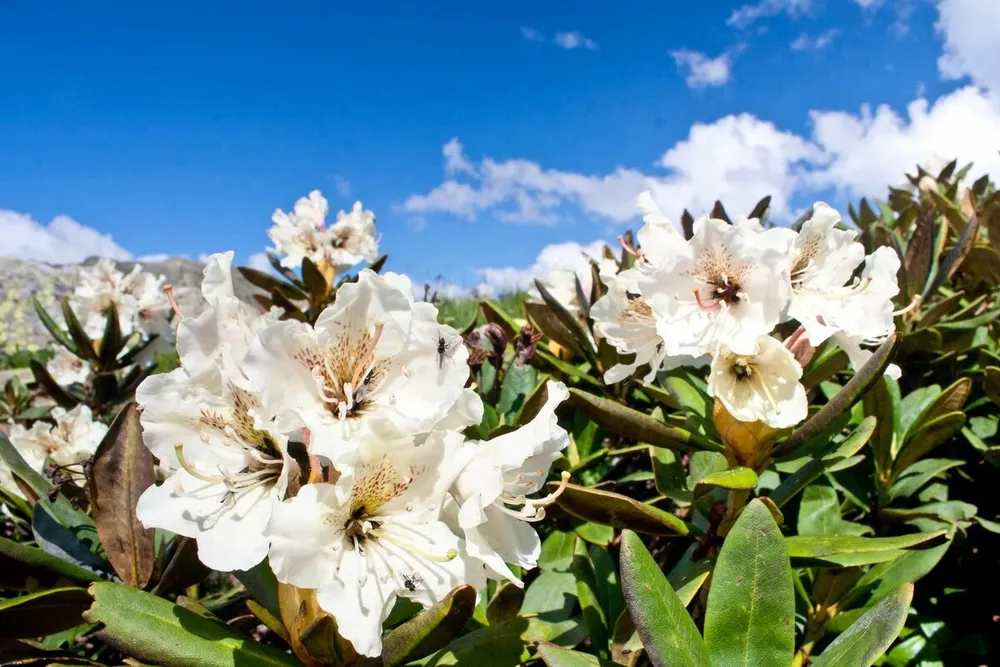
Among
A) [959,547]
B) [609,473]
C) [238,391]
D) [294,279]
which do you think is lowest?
[959,547]

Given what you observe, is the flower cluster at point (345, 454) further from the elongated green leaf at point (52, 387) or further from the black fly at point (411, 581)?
the elongated green leaf at point (52, 387)

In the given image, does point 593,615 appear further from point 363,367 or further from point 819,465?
point 363,367

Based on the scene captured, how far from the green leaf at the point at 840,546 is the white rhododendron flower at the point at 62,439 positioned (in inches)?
71.3

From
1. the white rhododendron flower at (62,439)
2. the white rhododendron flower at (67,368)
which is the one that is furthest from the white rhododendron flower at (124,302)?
the white rhododendron flower at (62,439)

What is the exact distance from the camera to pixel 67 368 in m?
2.92

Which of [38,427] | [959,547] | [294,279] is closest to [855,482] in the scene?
[959,547]

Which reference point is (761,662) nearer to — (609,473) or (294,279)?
(609,473)

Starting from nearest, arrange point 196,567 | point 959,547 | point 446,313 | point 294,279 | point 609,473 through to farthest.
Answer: point 196,567 < point 959,547 < point 609,473 < point 294,279 < point 446,313

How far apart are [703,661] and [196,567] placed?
796 millimetres

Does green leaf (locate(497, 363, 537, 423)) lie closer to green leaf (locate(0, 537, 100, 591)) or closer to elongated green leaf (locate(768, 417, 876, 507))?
elongated green leaf (locate(768, 417, 876, 507))

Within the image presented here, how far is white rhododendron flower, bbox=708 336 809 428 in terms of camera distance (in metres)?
1.15

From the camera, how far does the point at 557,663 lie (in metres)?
0.87

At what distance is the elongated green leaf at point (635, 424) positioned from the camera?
1.19 m

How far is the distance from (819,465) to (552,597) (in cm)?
50
